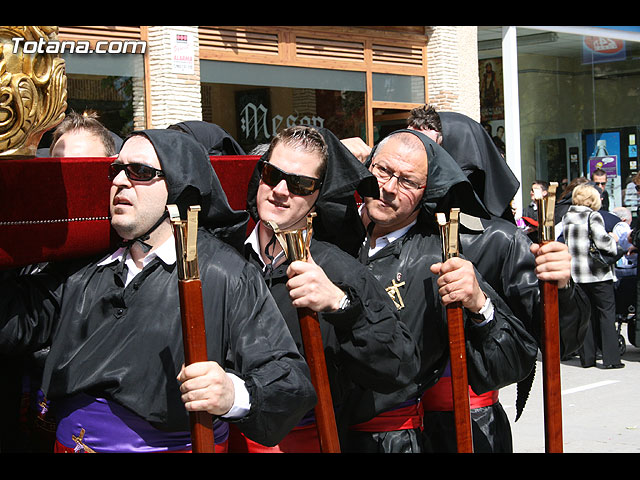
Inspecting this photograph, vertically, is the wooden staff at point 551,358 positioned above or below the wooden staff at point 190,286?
below

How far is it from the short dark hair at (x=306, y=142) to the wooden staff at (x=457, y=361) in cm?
49

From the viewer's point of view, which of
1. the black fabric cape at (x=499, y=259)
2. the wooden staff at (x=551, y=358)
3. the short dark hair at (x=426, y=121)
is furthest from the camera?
the short dark hair at (x=426, y=121)

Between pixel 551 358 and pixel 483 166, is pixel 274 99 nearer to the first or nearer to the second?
pixel 483 166

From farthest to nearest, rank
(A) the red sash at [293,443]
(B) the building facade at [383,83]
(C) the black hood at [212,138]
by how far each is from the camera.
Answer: (B) the building facade at [383,83] → (C) the black hood at [212,138] → (A) the red sash at [293,443]

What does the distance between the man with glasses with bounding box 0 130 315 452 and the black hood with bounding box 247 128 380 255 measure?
0.47m

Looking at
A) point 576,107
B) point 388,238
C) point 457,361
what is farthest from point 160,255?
point 576,107

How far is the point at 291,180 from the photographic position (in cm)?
285

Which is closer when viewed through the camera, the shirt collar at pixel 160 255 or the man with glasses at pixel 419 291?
the shirt collar at pixel 160 255

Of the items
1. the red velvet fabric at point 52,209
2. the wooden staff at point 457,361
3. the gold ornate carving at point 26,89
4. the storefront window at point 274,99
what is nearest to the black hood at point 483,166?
the wooden staff at point 457,361

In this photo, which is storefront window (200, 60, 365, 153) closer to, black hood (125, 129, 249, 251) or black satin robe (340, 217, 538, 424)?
black satin robe (340, 217, 538, 424)

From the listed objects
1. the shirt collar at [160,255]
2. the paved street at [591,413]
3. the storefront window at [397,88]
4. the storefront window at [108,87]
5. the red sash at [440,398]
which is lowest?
the paved street at [591,413]

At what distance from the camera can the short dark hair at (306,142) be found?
2914 mm

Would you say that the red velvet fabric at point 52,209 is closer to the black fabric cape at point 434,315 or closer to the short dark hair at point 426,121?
the black fabric cape at point 434,315

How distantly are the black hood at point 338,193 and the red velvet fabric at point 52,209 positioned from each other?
62cm
